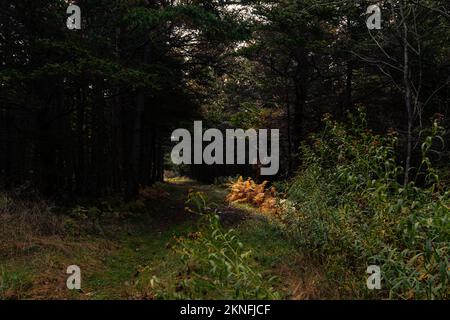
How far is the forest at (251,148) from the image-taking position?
4949mm

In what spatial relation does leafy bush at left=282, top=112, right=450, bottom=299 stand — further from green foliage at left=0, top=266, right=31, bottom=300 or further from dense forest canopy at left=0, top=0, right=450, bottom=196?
green foliage at left=0, top=266, right=31, bottom=300

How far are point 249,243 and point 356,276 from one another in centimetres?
334

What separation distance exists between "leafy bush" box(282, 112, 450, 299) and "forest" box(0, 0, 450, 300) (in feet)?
0.11

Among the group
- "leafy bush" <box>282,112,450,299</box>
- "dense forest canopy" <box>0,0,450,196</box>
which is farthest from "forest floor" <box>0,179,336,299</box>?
"dense forest canopy" <box>0,0,450,196</box>

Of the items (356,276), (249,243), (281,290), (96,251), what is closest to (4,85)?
(96,251)

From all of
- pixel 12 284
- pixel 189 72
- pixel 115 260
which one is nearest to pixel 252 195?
pixel 189 72

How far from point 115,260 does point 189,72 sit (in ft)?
37.4

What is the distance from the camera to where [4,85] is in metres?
10.8

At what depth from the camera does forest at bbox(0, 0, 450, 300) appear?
495 centimetres

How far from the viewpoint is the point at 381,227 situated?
16.7 feet

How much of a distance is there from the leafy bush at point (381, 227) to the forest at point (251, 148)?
32mm

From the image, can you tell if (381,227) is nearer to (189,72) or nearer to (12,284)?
(12,284)

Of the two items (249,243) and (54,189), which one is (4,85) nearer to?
(54,189)

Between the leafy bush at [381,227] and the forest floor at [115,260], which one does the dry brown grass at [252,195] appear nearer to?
the forest floor at [115,260]
